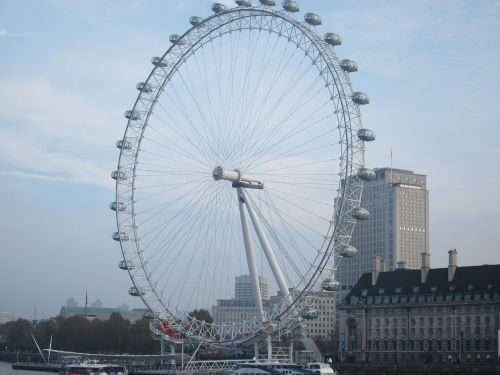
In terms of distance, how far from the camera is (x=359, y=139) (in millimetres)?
57375

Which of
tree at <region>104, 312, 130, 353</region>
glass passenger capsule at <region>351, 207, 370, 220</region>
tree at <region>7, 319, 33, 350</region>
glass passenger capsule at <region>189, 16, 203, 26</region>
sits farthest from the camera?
tree at <region>7, 319, 33, 350</region>

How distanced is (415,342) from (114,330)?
174ft

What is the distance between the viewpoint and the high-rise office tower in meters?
175

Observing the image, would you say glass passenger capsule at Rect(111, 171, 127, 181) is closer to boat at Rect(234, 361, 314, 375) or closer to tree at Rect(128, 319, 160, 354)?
boat at Rect(234, 361, 314, 375)

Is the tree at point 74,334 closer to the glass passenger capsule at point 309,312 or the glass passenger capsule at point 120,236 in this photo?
the glass passenger capsule at point 120,236

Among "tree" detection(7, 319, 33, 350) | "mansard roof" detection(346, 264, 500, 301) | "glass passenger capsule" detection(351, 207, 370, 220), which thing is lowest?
"tree" detection(7, 319, 33, 350)

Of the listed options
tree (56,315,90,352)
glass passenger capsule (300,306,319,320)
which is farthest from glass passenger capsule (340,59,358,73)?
tree (56,315,90,352)

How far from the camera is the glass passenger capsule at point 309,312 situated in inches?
2292

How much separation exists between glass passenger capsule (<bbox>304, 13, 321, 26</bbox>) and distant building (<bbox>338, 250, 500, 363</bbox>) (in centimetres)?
3302

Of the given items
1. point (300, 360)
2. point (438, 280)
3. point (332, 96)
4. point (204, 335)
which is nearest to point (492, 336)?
point (438, 280)

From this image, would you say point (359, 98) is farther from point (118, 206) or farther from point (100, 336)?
point (100, 336)

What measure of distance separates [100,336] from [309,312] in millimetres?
74730

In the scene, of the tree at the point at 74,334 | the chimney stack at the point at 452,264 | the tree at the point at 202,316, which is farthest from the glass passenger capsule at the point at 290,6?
the tree at the point at 74,334

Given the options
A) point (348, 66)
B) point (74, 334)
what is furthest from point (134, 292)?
point (74, 334)
